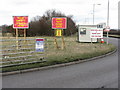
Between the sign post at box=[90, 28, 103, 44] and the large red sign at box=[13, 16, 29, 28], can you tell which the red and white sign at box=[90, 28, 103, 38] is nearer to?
the sign post at box=[90, 28, 103, 44]

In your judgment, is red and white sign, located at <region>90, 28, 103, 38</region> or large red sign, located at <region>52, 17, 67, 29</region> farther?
red and white sign, located at <region>90, 28, 103, 38</region>

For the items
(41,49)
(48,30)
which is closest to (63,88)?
(41,49)

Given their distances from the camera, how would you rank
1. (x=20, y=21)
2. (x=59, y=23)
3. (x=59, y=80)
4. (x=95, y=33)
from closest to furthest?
(x=59, y=80) < (x=59, y=23) < (x=20, y=21) < (x=95, y=33)

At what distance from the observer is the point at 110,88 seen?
17.1 ft

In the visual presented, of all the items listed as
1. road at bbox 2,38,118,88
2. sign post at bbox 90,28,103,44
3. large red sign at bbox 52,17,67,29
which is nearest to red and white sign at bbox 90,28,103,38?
sign post at bbox 90,28,103,44

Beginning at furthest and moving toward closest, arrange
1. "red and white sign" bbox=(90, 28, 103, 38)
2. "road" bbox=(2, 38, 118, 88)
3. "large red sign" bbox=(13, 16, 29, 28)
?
"red and white sign" bbox=(90, 28, 103, 38) → "large red sign" bbox=(13, 16, 29, 28) → "road" bbox=(2, 38, 118, 88)

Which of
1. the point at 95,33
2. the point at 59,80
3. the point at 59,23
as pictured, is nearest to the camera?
the point at 59,80

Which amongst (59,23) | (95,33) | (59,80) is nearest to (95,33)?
(95,33)

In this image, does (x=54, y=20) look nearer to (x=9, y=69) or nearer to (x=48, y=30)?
(x=9, y=69)

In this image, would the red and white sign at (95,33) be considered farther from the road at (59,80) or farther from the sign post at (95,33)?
the road at (59,80)

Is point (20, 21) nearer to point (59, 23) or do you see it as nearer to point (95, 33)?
point (59, 23)

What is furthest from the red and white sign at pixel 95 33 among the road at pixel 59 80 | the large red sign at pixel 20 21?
the road at pixel 59 80

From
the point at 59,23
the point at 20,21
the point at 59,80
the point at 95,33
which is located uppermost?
the point at 20,21

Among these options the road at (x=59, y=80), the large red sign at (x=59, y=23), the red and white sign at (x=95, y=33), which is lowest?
the road at (x=59, y=80)
